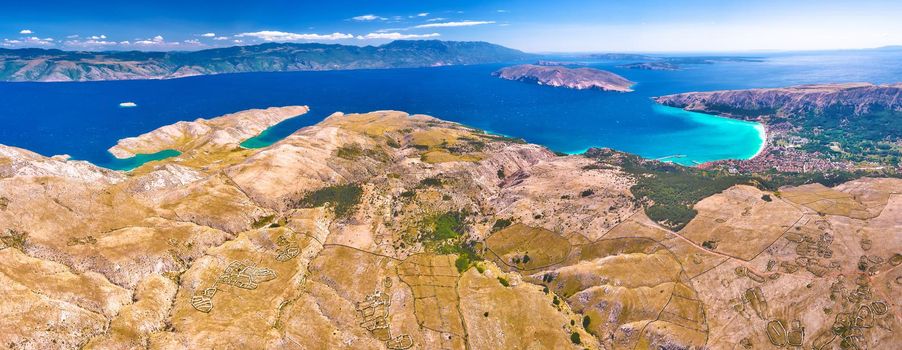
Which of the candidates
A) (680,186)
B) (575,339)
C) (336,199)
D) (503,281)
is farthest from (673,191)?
(336,199)

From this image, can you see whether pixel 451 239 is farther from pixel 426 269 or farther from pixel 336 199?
pixel 336 199

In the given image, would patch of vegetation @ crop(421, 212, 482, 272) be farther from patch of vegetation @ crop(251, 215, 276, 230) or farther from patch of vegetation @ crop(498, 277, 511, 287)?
patch of vegetation @ crop(251, 215, 276, 230)

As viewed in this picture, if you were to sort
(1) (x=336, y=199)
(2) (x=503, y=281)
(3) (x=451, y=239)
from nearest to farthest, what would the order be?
(2) (x=503, y=281), (3) (x=451, y=239), (1) (x=336, y=199)

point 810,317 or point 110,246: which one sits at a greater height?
point 110,246

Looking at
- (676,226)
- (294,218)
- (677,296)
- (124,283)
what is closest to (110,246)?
(124,283)

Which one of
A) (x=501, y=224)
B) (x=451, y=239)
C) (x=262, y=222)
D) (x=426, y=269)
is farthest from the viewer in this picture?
(x=501, y=224)

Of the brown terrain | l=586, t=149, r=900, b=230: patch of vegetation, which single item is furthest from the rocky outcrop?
l=586, t=149, r=900, b=230: patch of vegetation

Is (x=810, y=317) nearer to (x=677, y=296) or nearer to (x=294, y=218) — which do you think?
(x=677, y=296)
